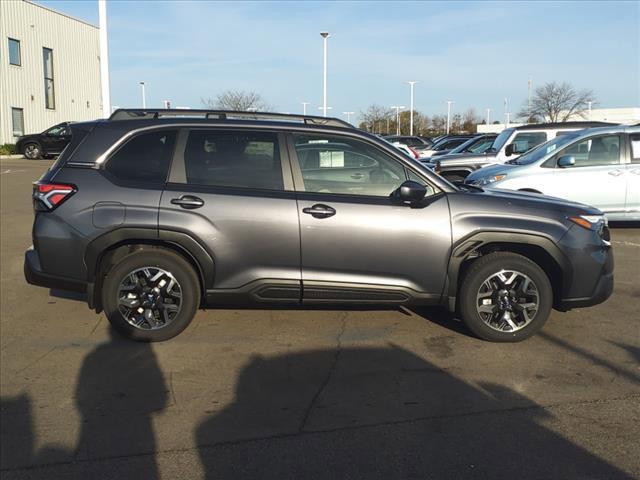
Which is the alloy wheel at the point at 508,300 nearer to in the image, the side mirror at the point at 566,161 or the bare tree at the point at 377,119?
the side mirror at the point at 566,161

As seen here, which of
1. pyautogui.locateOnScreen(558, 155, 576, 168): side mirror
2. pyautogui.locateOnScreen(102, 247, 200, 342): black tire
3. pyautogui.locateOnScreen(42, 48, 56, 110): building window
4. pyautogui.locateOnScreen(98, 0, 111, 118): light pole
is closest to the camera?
pyautogui.locateOnScreen(102, 247, 200, 342): black tire

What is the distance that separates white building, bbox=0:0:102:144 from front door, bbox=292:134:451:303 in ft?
108

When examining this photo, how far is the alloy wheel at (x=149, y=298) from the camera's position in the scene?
514cm

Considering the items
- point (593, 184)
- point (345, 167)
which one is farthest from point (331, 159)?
point (593, 184)

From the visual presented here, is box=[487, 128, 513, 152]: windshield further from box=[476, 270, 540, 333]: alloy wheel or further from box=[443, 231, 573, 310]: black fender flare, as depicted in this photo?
box=[476, 270, 540, 333]: alloy wheel

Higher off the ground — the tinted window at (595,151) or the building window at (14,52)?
the building window at (14,52)

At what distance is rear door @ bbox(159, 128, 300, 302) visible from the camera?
5.05 m

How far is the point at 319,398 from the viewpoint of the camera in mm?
4203

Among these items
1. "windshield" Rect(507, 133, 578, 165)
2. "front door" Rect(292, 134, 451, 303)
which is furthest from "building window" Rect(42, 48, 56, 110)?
"front door" Rect(292, 134, 451, 303)

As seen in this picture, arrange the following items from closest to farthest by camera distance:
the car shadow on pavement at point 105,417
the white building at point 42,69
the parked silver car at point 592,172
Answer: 1. the car shadow on pavement at point 105,417
2. the parked silver car at point 592,172
3. the white building at point 42,69

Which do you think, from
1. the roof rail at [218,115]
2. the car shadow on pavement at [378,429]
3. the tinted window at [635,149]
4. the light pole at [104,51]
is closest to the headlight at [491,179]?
the tinted window at [635,149]

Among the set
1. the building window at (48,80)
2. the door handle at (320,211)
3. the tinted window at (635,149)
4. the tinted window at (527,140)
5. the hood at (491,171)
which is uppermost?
the building window at (48,80)

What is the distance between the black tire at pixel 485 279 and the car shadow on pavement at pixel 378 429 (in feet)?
2.27

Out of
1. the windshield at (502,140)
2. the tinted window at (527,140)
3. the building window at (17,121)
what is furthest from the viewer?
the building window at (17,121)
